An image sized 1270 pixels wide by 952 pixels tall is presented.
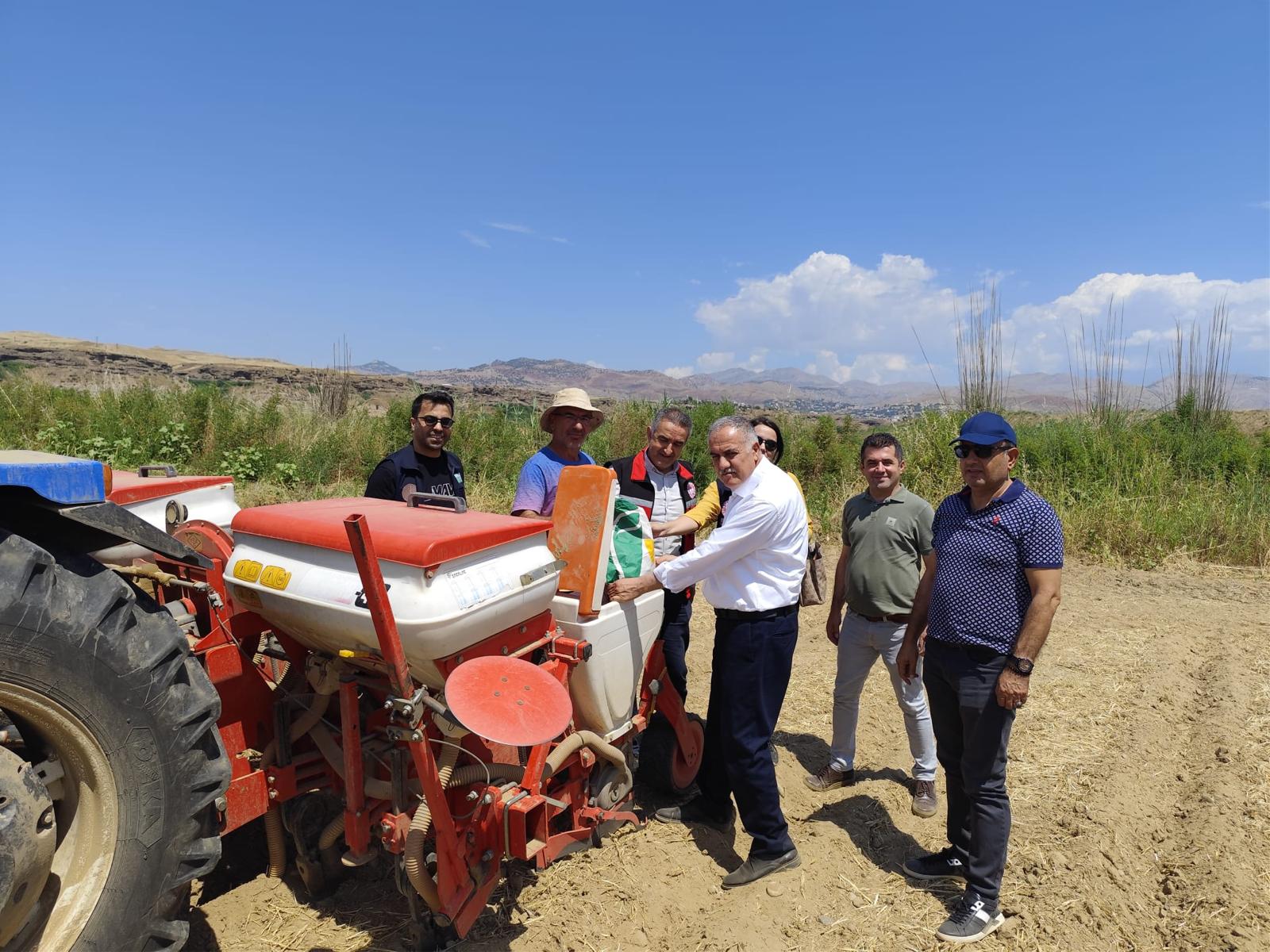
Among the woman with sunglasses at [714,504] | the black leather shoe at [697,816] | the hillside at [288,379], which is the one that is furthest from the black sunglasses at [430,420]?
the hillside at [288,379]

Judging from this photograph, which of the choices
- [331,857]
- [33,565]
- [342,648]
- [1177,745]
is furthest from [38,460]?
[1177,745]

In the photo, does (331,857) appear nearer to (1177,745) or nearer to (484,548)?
(484,548)

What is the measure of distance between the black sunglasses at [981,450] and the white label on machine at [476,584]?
171 cm

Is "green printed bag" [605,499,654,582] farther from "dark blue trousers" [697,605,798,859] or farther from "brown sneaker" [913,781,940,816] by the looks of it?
"brown sneaker" [913,781,940,816]

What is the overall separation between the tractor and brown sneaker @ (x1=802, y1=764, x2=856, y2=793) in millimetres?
1237

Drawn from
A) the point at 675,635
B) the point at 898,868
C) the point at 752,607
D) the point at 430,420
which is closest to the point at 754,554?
the point at 752,607

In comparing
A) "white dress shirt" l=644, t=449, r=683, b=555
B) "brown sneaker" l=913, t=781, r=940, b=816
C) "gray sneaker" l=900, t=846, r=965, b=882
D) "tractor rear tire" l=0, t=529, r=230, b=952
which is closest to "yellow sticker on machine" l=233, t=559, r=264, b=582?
"tractor rear tire" l=0, t=529, r=230, b=952

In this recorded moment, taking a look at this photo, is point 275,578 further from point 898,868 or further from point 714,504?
point 898,868

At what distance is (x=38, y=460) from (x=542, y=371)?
95.3 metres

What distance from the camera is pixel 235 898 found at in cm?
283

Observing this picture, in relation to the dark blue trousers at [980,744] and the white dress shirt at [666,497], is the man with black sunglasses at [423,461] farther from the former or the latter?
the dark blue trousers at [980,744]

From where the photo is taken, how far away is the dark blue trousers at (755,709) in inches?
124

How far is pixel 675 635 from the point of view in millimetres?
3750

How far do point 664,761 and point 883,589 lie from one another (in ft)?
4.42
